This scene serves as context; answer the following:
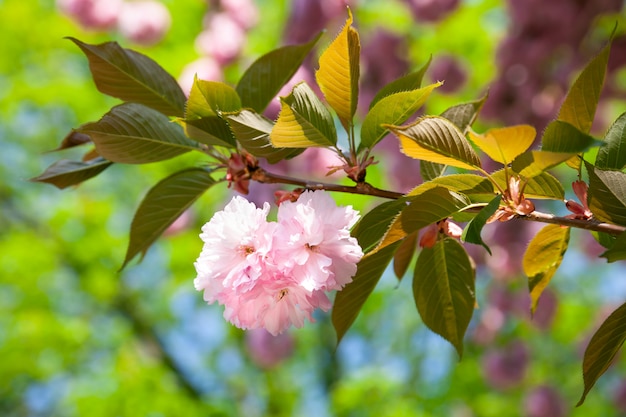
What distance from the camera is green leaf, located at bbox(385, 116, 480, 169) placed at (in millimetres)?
476

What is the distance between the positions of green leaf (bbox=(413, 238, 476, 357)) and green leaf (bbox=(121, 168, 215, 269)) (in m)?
0.23

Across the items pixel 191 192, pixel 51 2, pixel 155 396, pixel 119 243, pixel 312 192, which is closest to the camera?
pixel 312 192

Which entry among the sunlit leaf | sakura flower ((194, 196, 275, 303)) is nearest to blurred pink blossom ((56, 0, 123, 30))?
the sunlit leaf

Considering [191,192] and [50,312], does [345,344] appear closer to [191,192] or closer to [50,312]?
[50,312]

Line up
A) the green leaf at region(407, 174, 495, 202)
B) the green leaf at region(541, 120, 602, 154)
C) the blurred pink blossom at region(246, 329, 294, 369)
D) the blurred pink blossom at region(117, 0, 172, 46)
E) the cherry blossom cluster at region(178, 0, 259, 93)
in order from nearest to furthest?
the green leaf at region(541, 120, 602, 154), the green leaf at region(407, 174, 495, 202), the cherry blossom cluster at region(178, 0, 259, 93), the blurred pink blossom at region(117, 0, 172, 46), the blurred pink blossom at region(246, 329, 294, 369)

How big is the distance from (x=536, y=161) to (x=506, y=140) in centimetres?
3

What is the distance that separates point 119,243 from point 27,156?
4.29 feet

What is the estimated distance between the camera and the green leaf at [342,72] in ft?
1.74

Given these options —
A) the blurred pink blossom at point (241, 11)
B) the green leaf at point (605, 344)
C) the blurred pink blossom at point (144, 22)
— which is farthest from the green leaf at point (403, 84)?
the blurred pink blossom at point (144, 22)

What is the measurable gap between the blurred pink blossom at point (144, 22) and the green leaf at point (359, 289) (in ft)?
10.7

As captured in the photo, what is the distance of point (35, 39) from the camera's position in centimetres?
448

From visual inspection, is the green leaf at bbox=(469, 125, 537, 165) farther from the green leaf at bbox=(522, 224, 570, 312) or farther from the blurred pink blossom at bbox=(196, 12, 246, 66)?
the blurred pink blossom at bbox=(196, 12, 246, 66)

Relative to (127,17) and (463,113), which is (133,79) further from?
(127,17)

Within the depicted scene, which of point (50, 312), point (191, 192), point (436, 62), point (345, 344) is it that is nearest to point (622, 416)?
point (345, 344)
